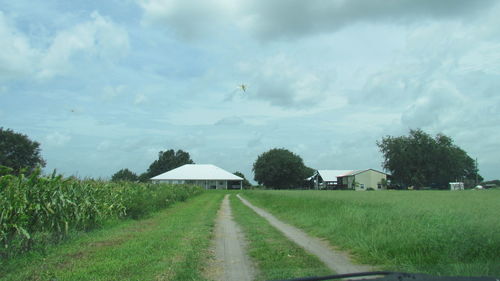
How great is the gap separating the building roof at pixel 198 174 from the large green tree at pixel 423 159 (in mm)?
35385

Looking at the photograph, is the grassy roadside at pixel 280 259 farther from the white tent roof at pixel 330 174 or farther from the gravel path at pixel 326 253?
the white tent roof at pixel 330 174

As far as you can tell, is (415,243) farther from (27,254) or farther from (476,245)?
(27,254)

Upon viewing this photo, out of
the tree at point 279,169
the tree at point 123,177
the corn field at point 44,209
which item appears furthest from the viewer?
the tree at point 279,169

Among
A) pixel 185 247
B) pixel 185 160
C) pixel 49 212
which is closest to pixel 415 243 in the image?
pixel 185 247

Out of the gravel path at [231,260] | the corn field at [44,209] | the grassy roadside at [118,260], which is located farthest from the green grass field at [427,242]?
→ the corn field at [44,209]

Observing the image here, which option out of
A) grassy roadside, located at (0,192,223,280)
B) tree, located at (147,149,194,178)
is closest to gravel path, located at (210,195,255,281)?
grassy roadside, located at (0,192,223,280)

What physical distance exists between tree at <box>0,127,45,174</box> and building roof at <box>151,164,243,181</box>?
49.7 m

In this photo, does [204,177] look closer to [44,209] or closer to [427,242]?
[44,209]

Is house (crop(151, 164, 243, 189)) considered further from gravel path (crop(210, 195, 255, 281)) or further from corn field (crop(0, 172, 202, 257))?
gravel path (crop(210, 195, 255, 281))

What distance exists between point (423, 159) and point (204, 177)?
4828 cm

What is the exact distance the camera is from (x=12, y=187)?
10.6 m

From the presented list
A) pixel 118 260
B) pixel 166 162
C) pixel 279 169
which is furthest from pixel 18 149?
pixel 166 162

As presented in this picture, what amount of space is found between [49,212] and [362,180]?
4060 inches

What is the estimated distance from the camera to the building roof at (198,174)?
340 ft
